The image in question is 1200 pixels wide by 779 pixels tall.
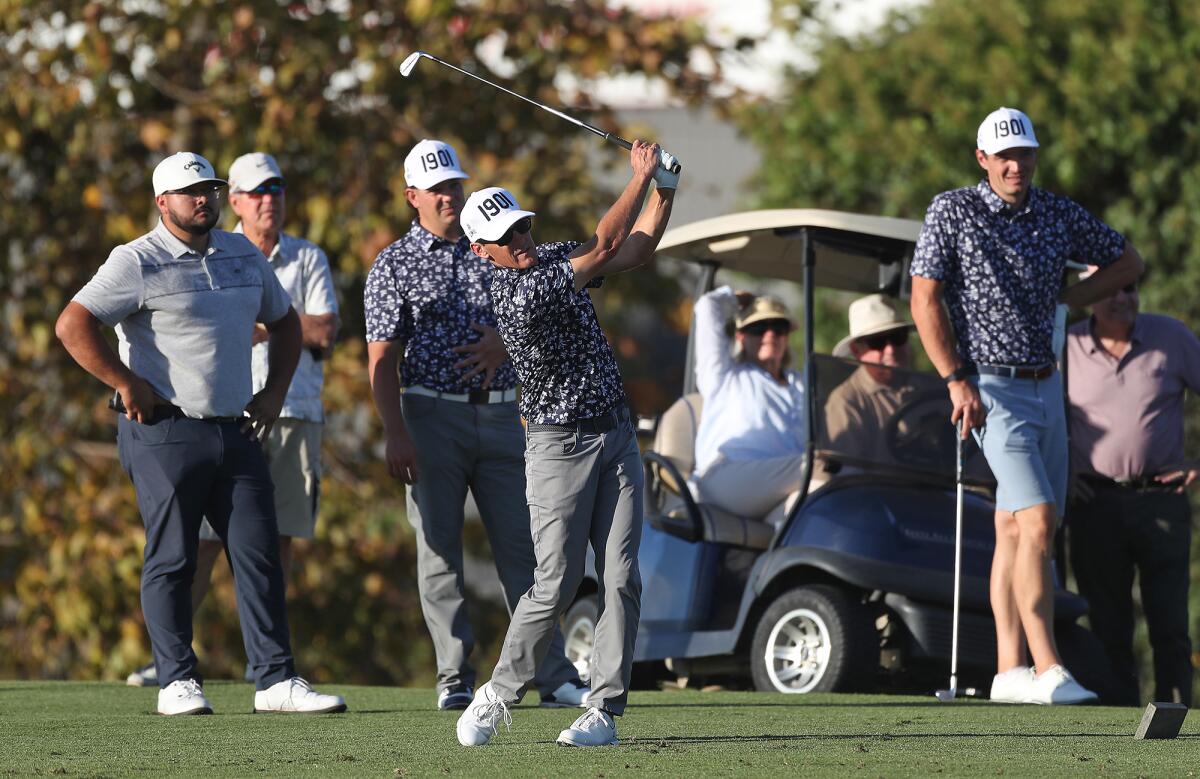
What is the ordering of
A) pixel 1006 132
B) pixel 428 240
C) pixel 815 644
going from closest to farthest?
1. pixel 428 240
2. pixel 1006 132
3. pixel 815 644

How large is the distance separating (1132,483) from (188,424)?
12.8 feet

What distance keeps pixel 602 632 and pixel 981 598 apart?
8.03 ft

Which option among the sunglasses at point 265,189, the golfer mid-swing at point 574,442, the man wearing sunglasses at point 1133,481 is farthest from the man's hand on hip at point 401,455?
the man wearing sunglasses at point 1133,481

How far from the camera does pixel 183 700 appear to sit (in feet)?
22.6

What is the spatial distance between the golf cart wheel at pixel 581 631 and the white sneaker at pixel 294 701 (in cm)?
206

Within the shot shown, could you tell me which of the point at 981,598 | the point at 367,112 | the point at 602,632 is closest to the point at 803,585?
the point at 981,598

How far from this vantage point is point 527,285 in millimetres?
5648

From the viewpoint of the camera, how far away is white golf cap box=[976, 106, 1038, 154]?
7.31 metres

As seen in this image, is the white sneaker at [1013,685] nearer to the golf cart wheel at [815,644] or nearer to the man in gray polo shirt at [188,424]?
the golf cart wheel at [815,644]

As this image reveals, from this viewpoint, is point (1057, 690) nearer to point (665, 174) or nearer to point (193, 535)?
point (665, 174)

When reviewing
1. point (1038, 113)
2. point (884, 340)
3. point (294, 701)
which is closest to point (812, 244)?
point (884, 340)

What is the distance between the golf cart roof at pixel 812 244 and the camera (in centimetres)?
830

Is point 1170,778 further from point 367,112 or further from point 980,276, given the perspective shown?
point 367,112

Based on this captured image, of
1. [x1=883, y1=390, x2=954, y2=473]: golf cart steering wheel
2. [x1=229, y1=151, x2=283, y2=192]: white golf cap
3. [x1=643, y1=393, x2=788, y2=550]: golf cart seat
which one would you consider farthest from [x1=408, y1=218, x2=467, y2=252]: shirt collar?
[x1=883, y1=390, x2=954, y2=473]: golf cart steering wheel
